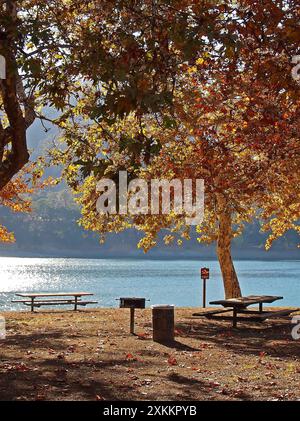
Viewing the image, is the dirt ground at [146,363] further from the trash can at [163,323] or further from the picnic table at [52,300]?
the picnic table at [52,300]

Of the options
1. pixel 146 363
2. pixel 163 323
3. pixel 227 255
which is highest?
pixel 227 255

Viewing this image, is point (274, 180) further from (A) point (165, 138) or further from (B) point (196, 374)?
(B) point (196, 374)

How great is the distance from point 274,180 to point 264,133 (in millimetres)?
4812

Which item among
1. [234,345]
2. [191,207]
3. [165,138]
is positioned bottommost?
[234,345]

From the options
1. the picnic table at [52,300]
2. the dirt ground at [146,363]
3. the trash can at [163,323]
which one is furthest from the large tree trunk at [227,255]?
the trash can at [163,323]

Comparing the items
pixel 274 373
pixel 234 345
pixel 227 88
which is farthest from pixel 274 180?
pixel 274 373

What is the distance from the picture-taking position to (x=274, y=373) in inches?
533

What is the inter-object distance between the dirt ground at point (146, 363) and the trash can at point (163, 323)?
1.03ft

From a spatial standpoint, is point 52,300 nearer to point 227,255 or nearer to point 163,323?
point 227,255

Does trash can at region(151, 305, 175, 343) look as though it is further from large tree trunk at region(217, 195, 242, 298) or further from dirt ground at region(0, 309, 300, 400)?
large tree trunk at region(217, 195, 242, 298)

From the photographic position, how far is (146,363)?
1468 centimetres

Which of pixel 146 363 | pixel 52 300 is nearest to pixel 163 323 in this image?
pixel 146 363

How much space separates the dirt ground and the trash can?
0.31m

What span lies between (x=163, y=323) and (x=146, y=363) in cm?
381
